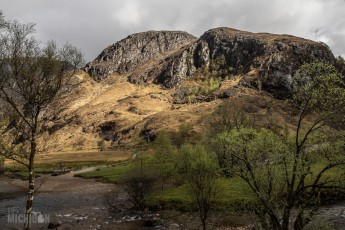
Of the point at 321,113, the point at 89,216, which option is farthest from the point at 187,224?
the point at 321,113

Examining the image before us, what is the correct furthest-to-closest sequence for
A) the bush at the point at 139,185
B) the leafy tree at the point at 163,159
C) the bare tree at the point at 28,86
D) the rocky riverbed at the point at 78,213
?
the leafy tree at the point at 163,159, the bush at the point at 139,185, the rocky riverbed at the point at 78,213, the bare tree at the point at 28,86

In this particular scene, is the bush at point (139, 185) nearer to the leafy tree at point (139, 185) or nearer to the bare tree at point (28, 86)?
the leafy tree at point (139, 185)

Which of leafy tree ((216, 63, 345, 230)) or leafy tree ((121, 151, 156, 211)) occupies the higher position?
leafy tree ((216, 63, 345, 230))

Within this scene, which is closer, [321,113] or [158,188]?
[321,113]

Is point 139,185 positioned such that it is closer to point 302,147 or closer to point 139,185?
point 139,185

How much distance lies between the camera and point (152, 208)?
54312mm

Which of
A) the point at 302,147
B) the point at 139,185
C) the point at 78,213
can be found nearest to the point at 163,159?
the point at 139,185

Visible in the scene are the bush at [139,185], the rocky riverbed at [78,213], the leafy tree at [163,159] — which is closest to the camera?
the rocky riverbed at [78,213]

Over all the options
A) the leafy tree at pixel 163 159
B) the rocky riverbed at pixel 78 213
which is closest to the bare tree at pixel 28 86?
the rocky riverbed at pixel 78 213

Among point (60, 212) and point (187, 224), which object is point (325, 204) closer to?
point (187, 224)

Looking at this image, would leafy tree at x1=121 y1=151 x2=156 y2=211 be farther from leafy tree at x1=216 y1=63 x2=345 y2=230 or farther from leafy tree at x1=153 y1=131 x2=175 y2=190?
leafy tree at x1=216 y1=63 x2=345 y2=230

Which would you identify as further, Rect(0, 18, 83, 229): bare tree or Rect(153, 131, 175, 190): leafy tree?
Rect(153, 131, 175, 190): leafy tree

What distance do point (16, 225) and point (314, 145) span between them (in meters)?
39.0

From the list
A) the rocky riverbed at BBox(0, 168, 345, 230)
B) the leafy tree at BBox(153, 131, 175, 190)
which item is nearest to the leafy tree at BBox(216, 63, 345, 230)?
the rocky riverbed at BBox(0, 168, 345, 230)
